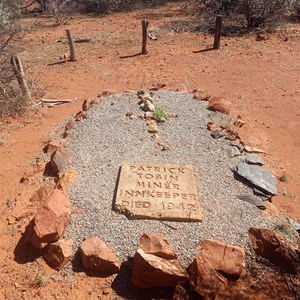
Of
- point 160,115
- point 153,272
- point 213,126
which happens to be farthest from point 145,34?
point 153,272

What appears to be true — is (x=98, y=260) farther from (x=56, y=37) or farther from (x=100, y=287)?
(x=56, y=37)

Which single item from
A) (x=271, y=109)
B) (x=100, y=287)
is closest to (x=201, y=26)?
(x=271, y=109)

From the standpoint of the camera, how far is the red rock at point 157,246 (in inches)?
132

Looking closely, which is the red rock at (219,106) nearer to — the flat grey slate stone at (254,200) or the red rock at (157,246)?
the flat grey slate stone at (254,200)

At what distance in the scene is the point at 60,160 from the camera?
15.6 feet

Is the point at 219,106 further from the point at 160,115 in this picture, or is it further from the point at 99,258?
the point at 99,258

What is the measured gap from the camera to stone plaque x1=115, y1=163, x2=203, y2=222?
3816mm

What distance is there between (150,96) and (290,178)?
2.91 meters

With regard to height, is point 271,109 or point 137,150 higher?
point 137,150

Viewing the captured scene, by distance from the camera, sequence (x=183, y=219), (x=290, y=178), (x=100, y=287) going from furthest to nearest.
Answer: (x=290, y=178) → (x=183, y=219) → (x=100, y=287)

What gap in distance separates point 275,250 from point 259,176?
1262 mm

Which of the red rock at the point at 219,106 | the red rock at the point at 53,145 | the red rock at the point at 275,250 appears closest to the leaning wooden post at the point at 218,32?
the red rock at the point at 219,106

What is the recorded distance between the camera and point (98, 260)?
3385 mm

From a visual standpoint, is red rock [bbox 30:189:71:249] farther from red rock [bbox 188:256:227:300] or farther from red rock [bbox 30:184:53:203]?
red rock [bbox 188:256:227:300]
